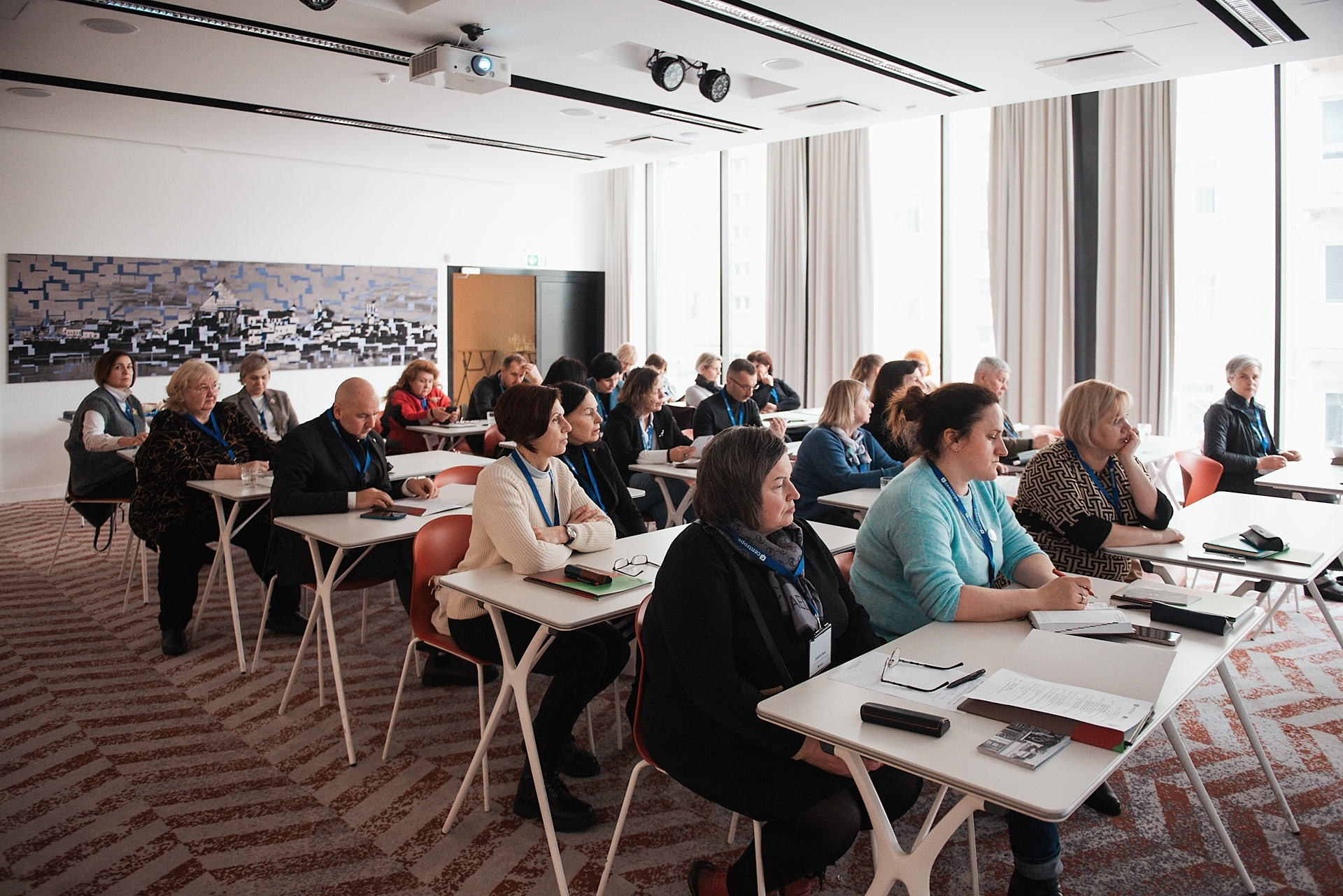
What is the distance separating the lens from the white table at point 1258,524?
118 inches

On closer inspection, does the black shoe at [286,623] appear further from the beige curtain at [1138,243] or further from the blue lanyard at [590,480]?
the beige curtain at [1138,243]

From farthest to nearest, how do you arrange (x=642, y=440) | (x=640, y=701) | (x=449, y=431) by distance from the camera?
(x=449, y=431) → (x=642, y=440) → (x=640, y=701)

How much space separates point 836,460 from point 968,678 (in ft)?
8.47

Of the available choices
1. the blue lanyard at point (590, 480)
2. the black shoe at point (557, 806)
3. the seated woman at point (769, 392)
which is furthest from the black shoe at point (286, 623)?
the seated woman at point (769, 392)

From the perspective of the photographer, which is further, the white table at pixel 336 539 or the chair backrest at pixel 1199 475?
the chair backrest at pixel 1199 475

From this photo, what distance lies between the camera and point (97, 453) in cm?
587

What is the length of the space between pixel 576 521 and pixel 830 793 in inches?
59.1

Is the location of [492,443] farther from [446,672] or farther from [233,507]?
[446,672]

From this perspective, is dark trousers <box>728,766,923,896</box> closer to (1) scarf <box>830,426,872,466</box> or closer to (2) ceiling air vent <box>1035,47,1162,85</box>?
(1) scarf <box>830,426,872,466</box>

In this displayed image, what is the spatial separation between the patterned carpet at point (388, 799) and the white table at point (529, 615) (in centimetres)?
18

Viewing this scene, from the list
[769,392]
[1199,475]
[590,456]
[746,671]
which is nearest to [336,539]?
[590,456]

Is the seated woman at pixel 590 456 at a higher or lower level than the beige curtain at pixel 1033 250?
lower

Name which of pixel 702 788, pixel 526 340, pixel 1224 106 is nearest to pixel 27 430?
pixel 526 340

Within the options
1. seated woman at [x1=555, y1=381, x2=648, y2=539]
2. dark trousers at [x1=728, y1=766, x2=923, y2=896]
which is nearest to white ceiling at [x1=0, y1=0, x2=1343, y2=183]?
seated woman at [x1=555, y1=381, x2=648, y2=539]
